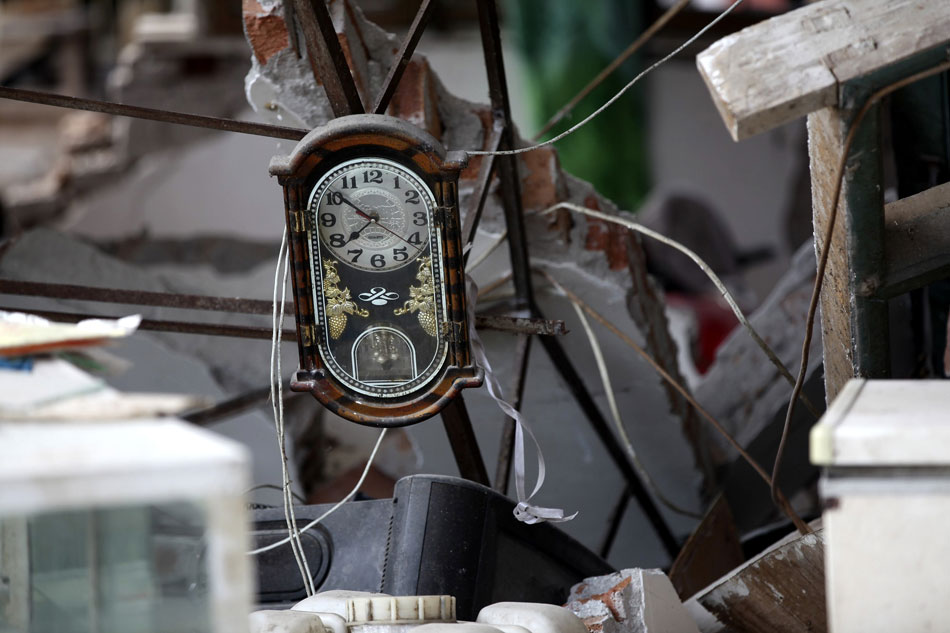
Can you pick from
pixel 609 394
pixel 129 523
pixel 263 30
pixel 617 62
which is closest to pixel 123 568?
pixel 129 523

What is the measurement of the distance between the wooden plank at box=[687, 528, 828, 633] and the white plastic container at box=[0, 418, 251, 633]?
1.40 metres

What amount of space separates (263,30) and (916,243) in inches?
60.1

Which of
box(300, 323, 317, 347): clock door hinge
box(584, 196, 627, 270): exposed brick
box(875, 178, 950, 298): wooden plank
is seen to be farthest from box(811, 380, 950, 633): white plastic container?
box(584, 196, 627, 270): exposed brick

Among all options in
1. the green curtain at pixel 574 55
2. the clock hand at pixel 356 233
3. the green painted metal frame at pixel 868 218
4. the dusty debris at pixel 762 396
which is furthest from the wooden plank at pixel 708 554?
the green curtain at pixel 574 55

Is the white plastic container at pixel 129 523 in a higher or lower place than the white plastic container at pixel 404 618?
higher

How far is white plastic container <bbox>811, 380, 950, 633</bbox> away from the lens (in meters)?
1.42

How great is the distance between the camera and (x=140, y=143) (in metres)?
6.65

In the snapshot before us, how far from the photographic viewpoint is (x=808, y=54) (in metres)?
1.87

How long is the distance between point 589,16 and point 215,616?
23.1ft

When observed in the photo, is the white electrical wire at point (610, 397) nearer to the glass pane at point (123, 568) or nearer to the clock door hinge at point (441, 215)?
the clock door hinge at point (441, 215)

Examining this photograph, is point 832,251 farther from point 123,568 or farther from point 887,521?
point 123,568

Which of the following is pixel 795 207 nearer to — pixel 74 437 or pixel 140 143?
pixel 140 143

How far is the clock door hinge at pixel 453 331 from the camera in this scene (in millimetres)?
2273

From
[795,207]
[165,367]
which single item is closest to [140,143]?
[165,367]
